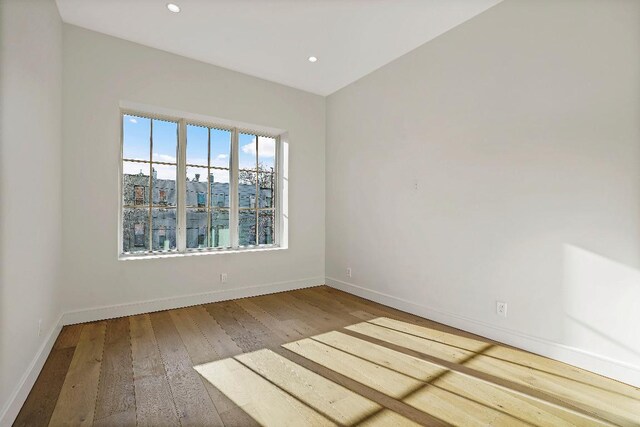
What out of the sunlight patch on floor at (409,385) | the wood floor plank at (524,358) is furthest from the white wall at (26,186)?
the wood floor plank at (524,358)

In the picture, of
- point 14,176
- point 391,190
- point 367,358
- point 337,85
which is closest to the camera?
point 14,176

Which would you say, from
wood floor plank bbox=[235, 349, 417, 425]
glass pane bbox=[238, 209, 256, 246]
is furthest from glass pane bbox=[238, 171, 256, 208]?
wood floor plank bbox=[235, 349, 417, 425]

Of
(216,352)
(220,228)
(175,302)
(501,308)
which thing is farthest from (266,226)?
(501,308)

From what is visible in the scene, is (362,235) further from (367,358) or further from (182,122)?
(182,122)

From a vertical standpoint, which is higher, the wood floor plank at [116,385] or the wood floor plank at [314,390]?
the wood floor plank at [116,385]

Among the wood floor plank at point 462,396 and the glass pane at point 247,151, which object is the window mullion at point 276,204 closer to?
the glass pane at point 247,151

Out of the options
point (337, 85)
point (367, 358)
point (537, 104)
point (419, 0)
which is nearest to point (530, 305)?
point (367, 358)

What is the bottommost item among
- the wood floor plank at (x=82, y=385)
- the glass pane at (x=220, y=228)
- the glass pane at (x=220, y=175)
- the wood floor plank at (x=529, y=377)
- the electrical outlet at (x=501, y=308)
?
the wood floor plank at (x=529, y=377)

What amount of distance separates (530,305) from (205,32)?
4.06m

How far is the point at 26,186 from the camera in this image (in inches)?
76.6

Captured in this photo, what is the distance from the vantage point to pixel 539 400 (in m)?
1.87

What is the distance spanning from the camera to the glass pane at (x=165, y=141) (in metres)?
3.64

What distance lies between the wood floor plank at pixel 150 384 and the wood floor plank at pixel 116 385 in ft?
0.12

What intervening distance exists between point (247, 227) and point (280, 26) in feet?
8.32
